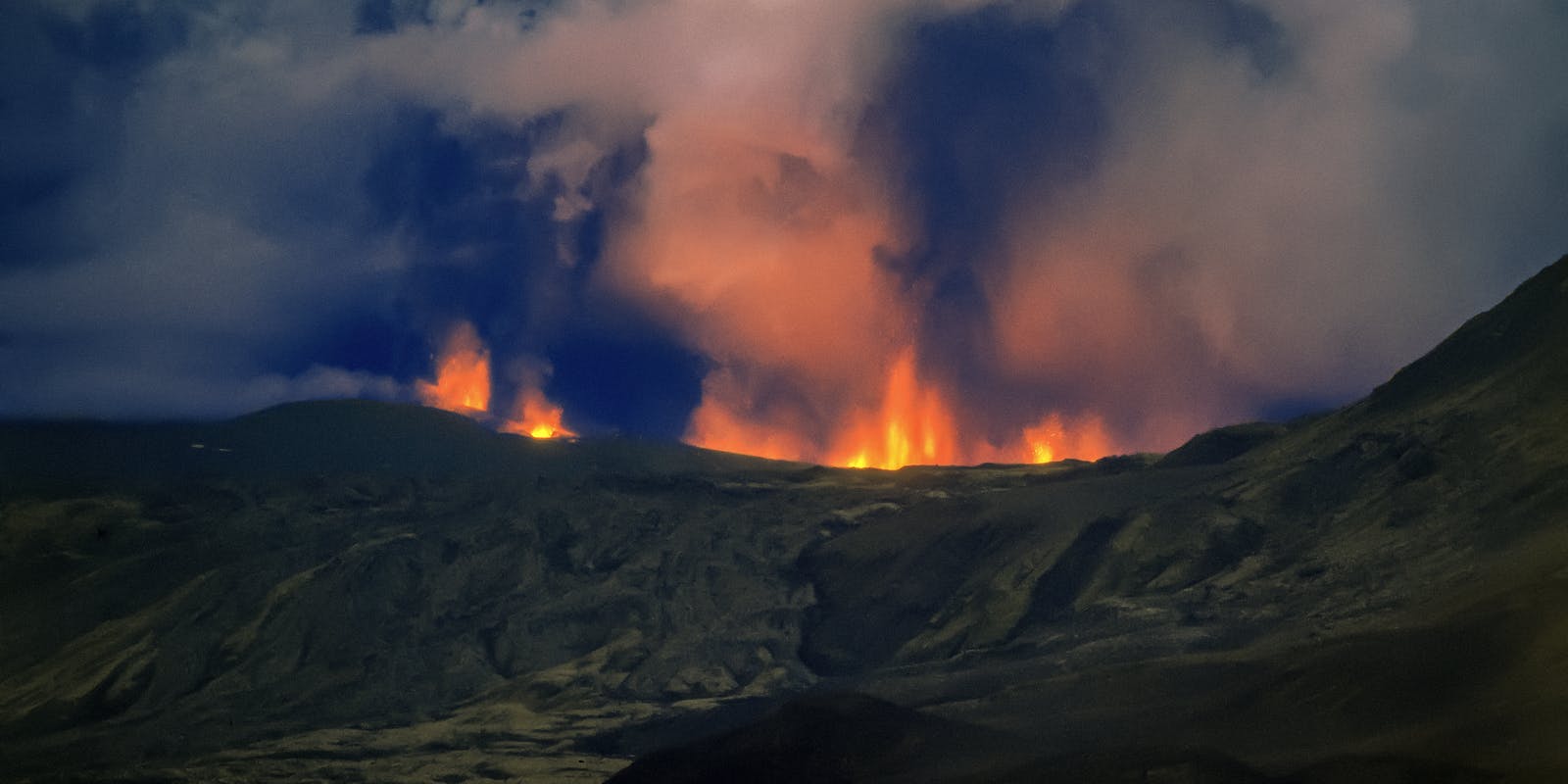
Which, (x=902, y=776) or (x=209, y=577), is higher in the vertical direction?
(x=209, y=577)

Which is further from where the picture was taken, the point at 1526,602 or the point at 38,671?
the point at 38,671

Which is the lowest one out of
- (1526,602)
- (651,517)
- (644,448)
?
(1526,602)

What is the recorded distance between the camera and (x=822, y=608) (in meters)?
122

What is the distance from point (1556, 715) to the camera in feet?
147

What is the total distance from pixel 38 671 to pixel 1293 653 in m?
106

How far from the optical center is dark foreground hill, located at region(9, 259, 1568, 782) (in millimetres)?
57656

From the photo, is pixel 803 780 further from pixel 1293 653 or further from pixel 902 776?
pixel 1293 653

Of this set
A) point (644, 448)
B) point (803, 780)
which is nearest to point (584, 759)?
point (803, 780)

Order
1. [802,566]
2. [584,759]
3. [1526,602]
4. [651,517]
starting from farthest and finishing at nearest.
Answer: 1. [651,517]
2. [802,566]
3. [584,759]
4. [1526,602]

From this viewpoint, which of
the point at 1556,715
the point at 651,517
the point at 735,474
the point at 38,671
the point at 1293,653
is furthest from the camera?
the point at 735,474

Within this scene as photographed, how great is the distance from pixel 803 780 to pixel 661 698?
47.9 metres

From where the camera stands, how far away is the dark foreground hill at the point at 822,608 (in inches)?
2270

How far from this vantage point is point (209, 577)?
133 meters

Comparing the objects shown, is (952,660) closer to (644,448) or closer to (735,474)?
(735,474)
